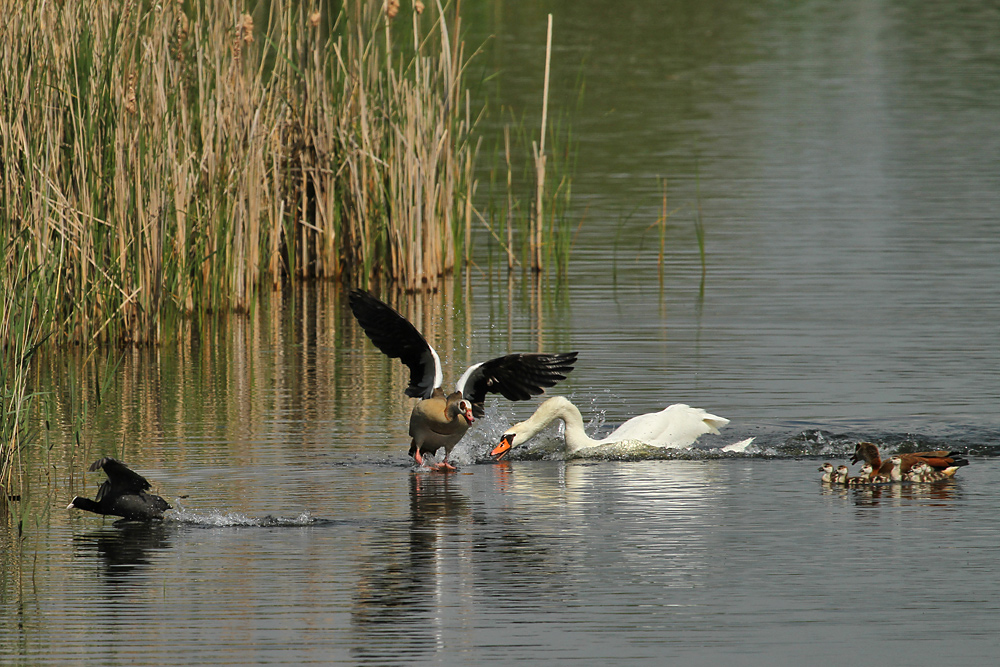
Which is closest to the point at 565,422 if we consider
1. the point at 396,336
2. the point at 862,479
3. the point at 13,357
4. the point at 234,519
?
the point at 396,336

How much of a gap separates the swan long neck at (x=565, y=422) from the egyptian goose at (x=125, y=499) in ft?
8.61

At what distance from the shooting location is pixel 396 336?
1045 centimetres

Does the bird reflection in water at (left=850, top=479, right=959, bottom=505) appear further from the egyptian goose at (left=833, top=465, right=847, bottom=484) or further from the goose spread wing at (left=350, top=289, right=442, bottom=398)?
the goose spread wing at (left=350, top=289, right=442, bottom=398)

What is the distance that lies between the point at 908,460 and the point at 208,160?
6669 mm

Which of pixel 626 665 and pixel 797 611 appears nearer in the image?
pixel 626 665

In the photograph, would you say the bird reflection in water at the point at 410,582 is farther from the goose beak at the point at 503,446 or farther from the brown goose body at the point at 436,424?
the goose beak at the point at 503,446

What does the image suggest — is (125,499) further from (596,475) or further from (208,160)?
(208,160)

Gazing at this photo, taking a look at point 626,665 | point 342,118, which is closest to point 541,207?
point 342,118

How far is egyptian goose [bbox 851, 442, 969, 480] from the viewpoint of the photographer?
892 cm

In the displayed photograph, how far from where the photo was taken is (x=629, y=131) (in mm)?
27328

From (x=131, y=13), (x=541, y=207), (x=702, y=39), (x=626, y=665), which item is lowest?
(x=626, y=665)

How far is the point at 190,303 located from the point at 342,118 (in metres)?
2.84

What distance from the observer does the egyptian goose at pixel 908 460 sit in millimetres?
8922

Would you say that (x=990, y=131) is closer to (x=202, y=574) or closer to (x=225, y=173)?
(x=225, y=173)
